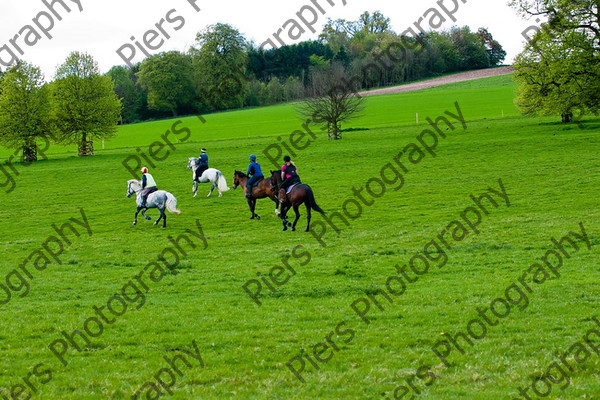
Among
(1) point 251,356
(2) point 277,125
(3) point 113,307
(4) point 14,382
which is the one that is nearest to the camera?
(4) point 14,382

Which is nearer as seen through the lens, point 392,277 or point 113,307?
point 113,307

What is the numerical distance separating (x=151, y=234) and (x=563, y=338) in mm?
18156

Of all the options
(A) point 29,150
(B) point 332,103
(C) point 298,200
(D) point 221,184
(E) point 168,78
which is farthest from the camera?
(E) point 168,78

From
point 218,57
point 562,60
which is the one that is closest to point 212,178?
point 562,60

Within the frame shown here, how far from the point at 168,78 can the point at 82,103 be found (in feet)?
129

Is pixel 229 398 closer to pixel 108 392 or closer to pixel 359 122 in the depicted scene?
pixel 108 392

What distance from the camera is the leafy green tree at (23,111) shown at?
56406 mm

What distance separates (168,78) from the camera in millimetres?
97875

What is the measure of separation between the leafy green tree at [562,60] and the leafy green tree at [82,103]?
40.6m

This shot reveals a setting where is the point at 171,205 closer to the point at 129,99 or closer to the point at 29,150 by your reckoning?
the point at 29,150

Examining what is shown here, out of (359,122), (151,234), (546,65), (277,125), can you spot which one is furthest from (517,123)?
(151,234)

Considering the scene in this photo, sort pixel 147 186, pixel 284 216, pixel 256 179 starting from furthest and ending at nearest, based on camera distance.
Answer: pixel 256 179 < pixel 147 186 < pixel 284 216

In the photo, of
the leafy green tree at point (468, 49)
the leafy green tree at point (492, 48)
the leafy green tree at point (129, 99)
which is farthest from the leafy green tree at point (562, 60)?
the leafy green tree at point (492, 48)

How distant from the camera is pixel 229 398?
9047mm
